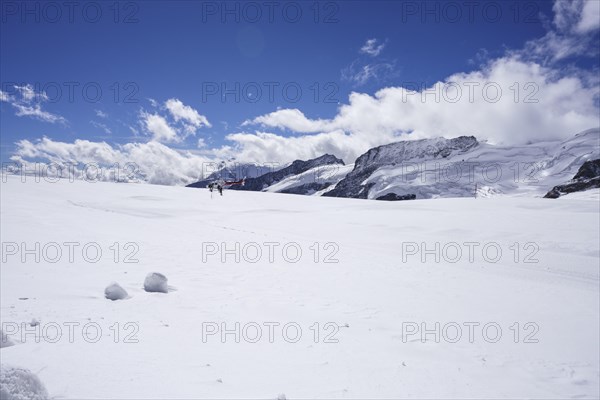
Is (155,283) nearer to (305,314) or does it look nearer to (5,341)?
(5,341)

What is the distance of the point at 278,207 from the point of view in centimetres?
2953

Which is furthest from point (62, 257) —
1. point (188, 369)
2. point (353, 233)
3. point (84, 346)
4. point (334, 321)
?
point (353, 233)

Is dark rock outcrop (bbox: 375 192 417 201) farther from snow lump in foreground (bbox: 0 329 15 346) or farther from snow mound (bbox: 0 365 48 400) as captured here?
snow mound (bbox: 0 365 48 400)

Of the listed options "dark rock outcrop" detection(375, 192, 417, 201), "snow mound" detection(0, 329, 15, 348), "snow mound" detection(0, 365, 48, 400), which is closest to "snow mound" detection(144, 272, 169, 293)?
"snow mound" detection(0, 329, 15, 348)

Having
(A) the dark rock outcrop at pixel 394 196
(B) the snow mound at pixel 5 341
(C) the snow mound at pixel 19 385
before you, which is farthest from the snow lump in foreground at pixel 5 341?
(A) the dark rock outcrop at pixel 394 196

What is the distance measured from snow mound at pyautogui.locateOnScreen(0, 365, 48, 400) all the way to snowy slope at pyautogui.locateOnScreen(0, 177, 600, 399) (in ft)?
1.14

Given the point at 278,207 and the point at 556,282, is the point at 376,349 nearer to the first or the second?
the point at 556,282

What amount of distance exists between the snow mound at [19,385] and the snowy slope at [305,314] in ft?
1.14

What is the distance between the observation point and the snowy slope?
4297 millimetres

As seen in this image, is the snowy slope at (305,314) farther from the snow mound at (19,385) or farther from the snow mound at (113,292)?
the snow mound at (19,385)

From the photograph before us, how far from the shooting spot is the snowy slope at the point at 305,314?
4297 mm

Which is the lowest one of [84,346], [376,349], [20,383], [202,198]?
[376,349]

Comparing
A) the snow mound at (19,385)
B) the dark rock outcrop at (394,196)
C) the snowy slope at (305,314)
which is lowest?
the snowy slope at (305,314)

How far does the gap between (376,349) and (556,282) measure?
8.55 metres
